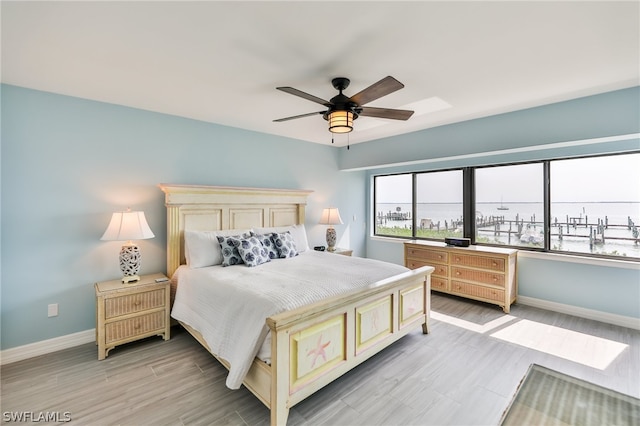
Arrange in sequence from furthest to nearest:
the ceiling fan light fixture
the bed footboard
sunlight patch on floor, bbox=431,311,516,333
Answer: sunlight patch on floor, bbox=431,311,516,333 < the ceiling fan light fixture < the bed footboard

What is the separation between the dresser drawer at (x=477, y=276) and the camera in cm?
376

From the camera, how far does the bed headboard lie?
331 cm

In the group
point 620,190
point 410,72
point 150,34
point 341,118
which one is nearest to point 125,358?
point 150,34

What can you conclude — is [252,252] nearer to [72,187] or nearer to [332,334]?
[332,334]

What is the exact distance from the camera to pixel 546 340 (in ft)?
9.59

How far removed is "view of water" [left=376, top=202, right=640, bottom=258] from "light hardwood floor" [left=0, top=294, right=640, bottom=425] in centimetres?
103

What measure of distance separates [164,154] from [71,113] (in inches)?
35.5

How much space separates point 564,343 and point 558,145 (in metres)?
2.19

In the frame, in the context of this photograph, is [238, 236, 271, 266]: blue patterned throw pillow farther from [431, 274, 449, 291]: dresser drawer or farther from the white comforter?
[431, 274, 449, 291]: dresser drawer

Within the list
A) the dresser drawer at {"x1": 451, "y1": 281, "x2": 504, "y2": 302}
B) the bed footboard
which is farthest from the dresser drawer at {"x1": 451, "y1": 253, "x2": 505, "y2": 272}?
the bed footboard

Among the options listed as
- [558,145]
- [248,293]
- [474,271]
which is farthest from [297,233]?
[558,145]

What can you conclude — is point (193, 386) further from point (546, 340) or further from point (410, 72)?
point (546, 340)

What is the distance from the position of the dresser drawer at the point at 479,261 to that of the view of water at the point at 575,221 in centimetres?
71

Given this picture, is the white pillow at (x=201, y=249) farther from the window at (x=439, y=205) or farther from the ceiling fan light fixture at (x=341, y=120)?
the window at (x=439, y=205)
